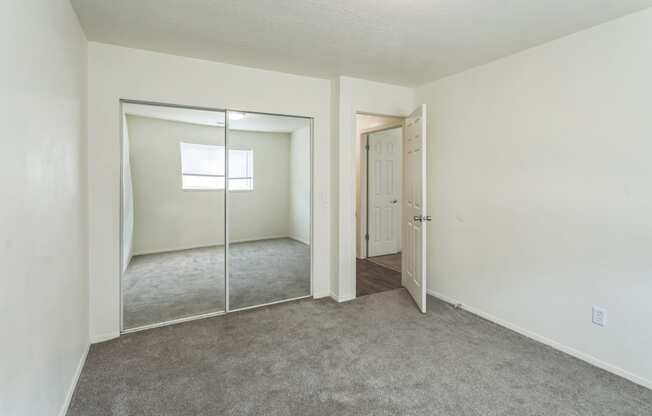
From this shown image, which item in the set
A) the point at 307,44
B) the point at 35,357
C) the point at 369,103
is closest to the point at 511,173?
the point at 369,103

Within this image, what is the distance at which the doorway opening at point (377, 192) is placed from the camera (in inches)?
208

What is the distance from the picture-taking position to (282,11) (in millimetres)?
2115

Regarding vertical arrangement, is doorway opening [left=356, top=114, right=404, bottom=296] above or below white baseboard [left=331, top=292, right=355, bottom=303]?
above

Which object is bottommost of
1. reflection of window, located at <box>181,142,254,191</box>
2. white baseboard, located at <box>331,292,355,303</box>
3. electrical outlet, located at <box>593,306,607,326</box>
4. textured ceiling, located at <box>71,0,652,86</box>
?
white baseboard, located at <box>331,292,355,303</box>

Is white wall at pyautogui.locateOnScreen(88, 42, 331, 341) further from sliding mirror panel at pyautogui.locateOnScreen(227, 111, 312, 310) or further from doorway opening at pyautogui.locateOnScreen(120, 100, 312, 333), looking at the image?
sliding mirror panel at pyautogui.locateOnScreen(227, 111, 312, 310)

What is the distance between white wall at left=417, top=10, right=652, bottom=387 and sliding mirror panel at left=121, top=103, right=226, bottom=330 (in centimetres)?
250

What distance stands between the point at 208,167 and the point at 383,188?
3.15m

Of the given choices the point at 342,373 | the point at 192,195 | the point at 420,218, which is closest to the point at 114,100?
the point at 192,195

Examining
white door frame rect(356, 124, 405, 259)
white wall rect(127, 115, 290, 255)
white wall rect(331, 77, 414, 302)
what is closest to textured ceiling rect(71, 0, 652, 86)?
white wall rect(331, 77, 414, 302)

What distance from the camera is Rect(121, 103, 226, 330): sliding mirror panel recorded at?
9.36 ft

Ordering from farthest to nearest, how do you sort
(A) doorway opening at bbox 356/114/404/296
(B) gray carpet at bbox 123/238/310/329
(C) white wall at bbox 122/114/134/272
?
1. (A) doorway opening at bbox 356/114/404/296
2. (B) gray carpet at bbox 123/238/310/329
3. (C) white wall at bbox 122/114/134/272

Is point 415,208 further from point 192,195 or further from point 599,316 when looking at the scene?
point 192,195

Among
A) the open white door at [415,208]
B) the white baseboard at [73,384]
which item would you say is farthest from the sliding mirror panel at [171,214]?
the open white door at [415,208]

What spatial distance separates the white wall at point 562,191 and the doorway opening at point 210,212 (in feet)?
5.60
